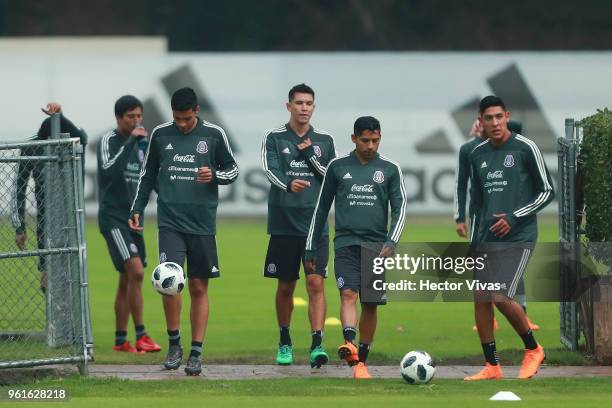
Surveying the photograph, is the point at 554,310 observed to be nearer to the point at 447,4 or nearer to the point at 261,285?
the point at 261,285

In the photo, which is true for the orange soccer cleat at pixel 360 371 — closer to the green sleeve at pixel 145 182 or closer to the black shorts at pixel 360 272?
the black shorts at pixel 360 272

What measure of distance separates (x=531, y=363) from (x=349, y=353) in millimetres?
1380

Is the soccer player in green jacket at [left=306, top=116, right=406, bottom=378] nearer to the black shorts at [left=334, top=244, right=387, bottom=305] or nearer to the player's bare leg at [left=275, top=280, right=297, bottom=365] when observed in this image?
the black shorts at [left=334, top=244, right=387, bottom=305]

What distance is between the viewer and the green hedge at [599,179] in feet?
39.9

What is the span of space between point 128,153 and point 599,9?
3616 centimetres

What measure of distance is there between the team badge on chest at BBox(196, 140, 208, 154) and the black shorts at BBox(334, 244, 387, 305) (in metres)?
1.43

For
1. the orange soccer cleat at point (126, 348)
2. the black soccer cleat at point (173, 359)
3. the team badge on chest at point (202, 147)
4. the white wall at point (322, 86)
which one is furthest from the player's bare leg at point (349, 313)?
the white wall at point (322, 86)

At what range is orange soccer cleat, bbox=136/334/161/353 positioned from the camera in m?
13.3

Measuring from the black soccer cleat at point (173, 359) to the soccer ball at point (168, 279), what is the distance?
1.59ft

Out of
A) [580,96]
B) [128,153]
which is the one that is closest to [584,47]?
[580,96]

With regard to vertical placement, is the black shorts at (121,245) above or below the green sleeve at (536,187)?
below

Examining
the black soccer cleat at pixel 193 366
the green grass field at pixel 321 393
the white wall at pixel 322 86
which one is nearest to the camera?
the green grass field at pixel 321 393

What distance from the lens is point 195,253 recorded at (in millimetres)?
12055

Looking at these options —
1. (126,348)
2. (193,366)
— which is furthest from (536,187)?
(126,348)
